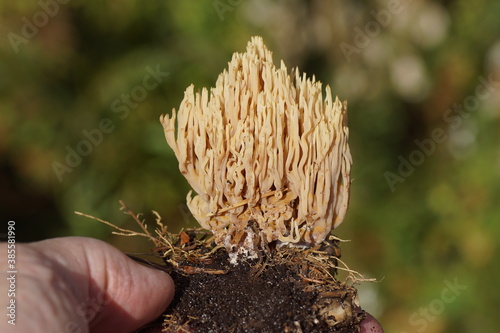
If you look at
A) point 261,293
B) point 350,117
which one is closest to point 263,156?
point 261,293

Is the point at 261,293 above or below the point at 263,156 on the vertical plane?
below

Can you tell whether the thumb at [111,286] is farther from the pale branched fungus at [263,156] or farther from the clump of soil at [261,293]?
the pale branched fungus at [263,156]

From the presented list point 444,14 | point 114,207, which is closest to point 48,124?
point 114,207

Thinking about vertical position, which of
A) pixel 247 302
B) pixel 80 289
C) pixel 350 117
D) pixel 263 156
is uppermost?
pixel 350 117

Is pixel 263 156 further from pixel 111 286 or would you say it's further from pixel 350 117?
pixel 350 117

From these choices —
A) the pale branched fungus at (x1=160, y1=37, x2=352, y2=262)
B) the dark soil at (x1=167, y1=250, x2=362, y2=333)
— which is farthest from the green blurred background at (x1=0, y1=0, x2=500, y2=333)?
the dark soil at (x1=167, y1=250, x2=362, y2=333)

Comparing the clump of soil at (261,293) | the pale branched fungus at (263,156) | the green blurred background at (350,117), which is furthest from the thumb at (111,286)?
the green blurred background at (350,117)

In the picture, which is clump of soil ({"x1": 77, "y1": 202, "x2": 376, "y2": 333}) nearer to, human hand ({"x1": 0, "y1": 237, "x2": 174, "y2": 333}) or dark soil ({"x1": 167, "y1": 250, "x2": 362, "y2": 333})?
dark soil ({"x1": 167, "y1": 250, "x2": 362, "y2": 333})
